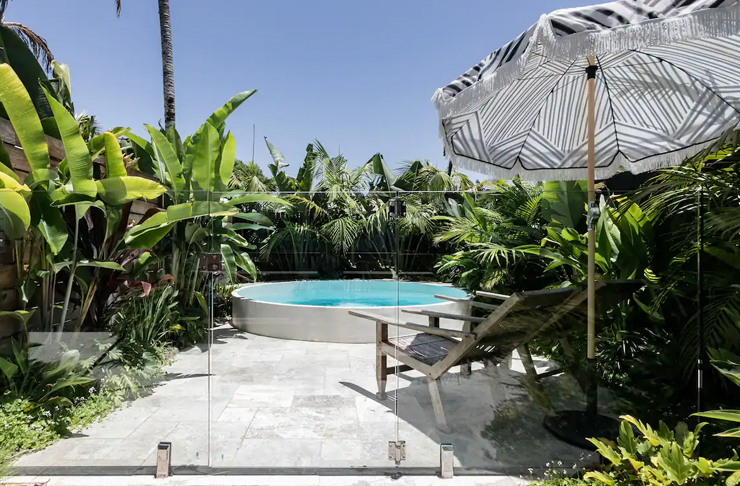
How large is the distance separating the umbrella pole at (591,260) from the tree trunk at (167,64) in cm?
963

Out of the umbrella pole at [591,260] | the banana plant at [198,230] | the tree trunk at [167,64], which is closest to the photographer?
the umbrella pole at [591,260]

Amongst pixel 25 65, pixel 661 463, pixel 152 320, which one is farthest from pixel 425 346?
pixel 25 65

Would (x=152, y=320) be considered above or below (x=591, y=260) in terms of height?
below

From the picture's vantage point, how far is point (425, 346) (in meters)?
2.88

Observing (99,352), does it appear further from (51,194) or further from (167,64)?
(167,64)

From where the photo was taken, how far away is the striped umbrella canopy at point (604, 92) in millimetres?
1790

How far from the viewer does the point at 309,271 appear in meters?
2.96

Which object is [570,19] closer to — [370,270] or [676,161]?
[676,161]

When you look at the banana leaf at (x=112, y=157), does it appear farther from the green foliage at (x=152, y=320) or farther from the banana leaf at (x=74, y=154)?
the green foliage at (x=152, y=320)

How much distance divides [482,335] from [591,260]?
2.68 feet

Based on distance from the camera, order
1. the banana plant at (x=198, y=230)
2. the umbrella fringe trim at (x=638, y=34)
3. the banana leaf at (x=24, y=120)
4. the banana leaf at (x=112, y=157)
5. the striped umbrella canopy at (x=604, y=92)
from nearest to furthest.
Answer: the umbrella fringe trim at (x=638, y=34)
the striped umbrella canopy at (x=604, y=92)
the banana plant at (x=198, y=230)
the banana leaf at (x=24, y=120)
the banana leaf at (x=112, y=157)

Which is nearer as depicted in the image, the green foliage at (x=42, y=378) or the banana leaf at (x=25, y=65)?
the green foliage at (x=42, y=378)

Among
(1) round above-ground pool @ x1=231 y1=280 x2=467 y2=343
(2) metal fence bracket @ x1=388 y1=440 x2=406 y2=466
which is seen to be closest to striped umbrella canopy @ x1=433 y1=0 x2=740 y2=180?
(1) round above-ground pool @ x1=231 y1=280 x2=467 y2=343

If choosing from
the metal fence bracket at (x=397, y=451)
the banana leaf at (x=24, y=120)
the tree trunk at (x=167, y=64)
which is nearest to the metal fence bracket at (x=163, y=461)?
the metal fence bracket at (x=397, y=451)
